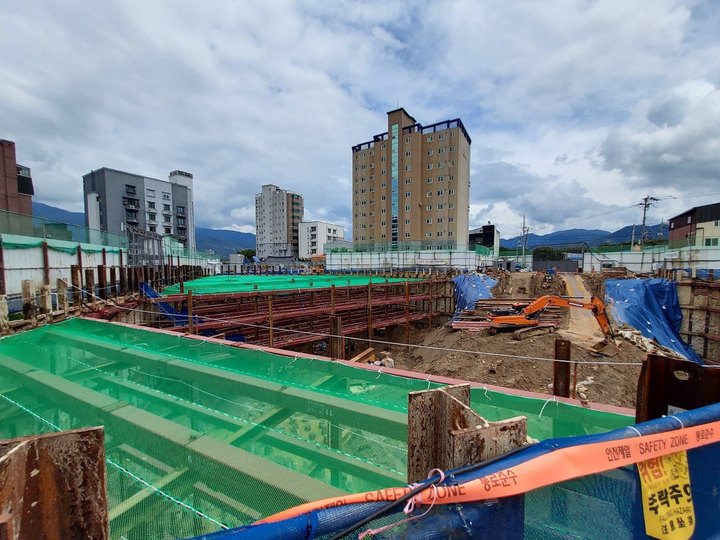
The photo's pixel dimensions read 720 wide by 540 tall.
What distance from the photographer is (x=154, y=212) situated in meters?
58.7

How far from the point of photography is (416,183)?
5303cm

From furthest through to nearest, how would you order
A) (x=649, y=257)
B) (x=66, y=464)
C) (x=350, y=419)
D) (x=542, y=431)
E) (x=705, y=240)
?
1. (x=649, y=257)
2. (x=705, y=240)
3. (x=350, y=419)
4. (x=542, y=431)
5. (x=66, y=464)

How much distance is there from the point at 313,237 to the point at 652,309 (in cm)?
8091

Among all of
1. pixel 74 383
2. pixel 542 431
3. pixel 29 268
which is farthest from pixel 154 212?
pixel 542 431

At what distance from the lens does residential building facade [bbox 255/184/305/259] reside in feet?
320

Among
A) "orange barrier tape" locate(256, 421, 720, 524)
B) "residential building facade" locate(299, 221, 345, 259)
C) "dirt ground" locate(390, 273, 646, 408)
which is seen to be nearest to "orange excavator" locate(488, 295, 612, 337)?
"dirt ground" locate(390, 273, 646, 408)

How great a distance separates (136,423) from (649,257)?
49220mm

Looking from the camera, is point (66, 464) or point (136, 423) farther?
point (136, 423)

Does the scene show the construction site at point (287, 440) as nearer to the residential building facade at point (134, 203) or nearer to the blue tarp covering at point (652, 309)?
the blue tarp covering at point (652, 309)

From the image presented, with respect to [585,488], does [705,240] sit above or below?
above

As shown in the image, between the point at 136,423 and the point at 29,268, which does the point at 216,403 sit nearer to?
the point at 136,423

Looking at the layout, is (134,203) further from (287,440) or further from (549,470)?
(549,470)

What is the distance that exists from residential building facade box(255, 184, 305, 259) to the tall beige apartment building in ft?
145

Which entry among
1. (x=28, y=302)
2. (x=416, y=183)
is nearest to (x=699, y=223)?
(x=416, y=183)
